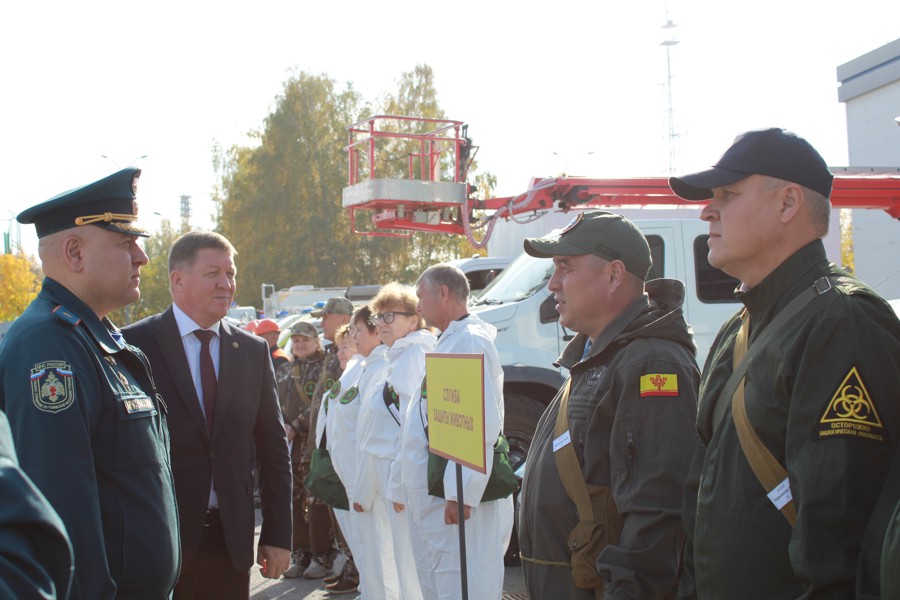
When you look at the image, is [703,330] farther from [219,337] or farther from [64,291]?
[64,291]

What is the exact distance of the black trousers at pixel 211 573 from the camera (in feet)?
12.9

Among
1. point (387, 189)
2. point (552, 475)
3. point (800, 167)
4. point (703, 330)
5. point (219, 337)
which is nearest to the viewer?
point (800, 167)

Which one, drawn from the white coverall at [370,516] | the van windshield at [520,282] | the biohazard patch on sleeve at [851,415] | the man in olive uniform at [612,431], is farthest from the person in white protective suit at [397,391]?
the biohazard patch on sleeve at [851,415]

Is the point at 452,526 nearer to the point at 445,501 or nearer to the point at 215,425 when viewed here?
the point at 445,501

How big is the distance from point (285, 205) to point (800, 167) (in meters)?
40.2

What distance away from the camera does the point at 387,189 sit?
1030cm

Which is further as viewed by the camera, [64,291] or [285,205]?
[285,205]

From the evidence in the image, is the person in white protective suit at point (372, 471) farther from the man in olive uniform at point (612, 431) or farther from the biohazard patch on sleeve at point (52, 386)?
the biohazard patch on sleeve at point (52, 386)

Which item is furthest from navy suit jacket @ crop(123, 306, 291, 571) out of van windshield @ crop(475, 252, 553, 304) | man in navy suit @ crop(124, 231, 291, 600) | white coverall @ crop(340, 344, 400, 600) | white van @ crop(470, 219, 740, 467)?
van windshield @ crop(475, 252, 553, 304)

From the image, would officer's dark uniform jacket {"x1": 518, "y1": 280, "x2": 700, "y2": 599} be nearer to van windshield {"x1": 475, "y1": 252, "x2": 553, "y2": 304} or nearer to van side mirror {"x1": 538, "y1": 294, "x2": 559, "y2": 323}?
van side mirror {"x1": 538, "y1": 294, "x2": 559, "y2": 323}

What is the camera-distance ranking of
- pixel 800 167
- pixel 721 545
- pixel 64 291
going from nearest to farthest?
pixel 721 545
pixel 800 167
pixel 64 291

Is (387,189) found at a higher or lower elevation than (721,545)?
higher

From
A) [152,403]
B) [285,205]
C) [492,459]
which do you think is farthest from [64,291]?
[285,205]

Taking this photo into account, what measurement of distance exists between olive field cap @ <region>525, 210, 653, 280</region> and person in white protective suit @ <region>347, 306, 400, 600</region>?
2.92 metres
